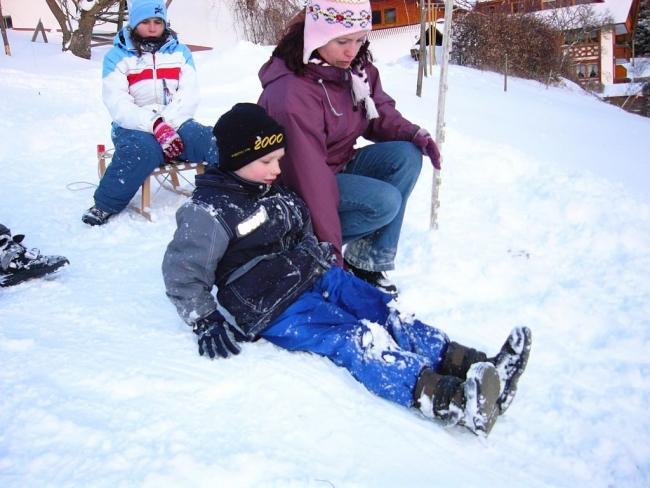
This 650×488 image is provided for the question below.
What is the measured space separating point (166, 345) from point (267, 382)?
1.46ft

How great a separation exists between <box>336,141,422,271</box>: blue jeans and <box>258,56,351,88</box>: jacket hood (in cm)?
40

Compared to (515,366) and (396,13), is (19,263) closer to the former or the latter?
(515,366)

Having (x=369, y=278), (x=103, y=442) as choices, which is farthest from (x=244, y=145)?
(x=103, y=442)

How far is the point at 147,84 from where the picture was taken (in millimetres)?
3463

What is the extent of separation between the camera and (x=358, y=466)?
56.1 inches

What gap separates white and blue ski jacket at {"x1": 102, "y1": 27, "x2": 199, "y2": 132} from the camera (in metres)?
3.36

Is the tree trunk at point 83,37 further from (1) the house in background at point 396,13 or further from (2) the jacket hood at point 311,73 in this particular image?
(1) the house in background at point 396,13

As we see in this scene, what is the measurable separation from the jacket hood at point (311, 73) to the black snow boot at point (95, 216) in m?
1.58

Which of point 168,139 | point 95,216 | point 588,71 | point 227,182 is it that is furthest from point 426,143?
point 588,71

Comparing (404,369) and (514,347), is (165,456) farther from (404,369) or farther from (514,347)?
(514,347)

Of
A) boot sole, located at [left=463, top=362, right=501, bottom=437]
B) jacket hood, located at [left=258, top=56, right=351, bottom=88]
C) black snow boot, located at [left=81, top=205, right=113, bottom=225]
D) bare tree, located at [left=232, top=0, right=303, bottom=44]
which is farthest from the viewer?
bare tree, located at [left=232, top=0, right=303, bottom=44]

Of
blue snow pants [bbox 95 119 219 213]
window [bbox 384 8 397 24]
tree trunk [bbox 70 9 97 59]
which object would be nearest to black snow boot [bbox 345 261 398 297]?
blue snow pants [bbox 95 119 219 213]

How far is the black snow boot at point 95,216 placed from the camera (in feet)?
11.2

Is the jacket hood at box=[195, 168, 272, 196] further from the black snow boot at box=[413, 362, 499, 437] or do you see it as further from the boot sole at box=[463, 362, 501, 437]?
the boot sole at box=[463, 362, 501, 437]
